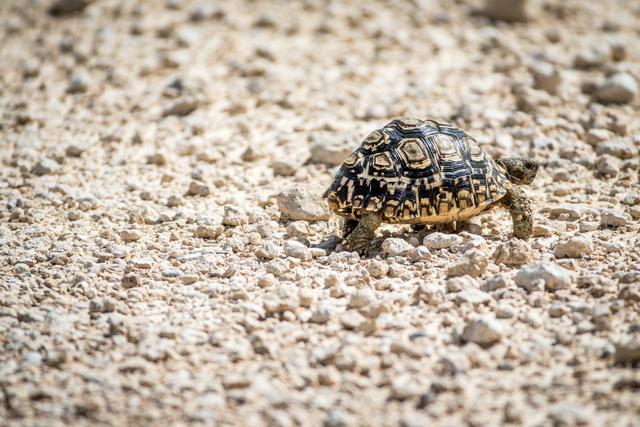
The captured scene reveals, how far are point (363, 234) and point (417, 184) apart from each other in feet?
1.47

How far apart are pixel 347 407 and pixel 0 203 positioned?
3539 mm

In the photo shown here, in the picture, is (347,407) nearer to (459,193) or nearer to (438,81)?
(459,193)

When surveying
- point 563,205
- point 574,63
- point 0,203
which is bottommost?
point 0,203

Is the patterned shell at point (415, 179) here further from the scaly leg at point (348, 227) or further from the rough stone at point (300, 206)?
the rough stone at point (300, 206)

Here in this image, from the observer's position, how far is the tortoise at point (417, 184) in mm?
4270

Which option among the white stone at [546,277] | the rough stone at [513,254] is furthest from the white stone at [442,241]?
the white stone at [546,277]

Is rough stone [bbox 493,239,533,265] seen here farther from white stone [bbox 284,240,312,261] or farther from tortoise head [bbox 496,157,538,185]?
white stone [bbox 284,240,312,261]

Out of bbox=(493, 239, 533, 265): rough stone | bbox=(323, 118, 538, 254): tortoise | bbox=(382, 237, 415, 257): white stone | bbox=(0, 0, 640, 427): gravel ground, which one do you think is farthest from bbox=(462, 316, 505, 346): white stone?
bbox=(323, 118, 538, 254): tortoise

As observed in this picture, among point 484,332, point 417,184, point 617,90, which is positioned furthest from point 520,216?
point 617,90

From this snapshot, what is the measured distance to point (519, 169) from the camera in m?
4.78

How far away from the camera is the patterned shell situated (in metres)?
4.27

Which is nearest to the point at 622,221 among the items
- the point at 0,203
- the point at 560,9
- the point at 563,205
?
the point at 563,205

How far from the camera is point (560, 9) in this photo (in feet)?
30.6

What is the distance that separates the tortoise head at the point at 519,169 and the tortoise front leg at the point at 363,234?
1.07 metres
